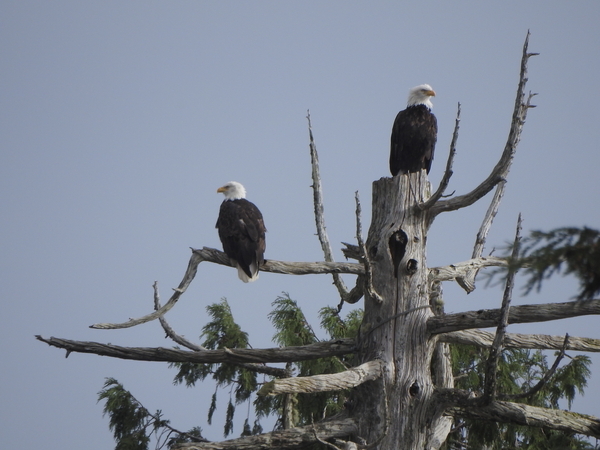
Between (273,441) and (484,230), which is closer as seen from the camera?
(273,441)

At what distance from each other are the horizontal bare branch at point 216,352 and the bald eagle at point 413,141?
337 cm

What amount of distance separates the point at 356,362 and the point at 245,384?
104 inches

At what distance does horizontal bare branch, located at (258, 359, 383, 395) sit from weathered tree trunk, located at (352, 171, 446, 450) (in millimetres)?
177

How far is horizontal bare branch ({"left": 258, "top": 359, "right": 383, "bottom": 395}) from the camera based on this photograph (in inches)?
165

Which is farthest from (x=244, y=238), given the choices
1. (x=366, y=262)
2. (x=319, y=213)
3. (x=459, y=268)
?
(x=366, y=262)

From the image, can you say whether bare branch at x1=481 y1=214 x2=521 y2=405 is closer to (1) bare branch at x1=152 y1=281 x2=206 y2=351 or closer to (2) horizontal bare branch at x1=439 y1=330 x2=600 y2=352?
(2) horizontal bare branch at x1=439 y1=330 x2=600 y2=352

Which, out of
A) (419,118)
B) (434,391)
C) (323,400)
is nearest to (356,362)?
(434,391)

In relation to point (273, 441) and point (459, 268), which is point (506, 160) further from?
point (273, 441)

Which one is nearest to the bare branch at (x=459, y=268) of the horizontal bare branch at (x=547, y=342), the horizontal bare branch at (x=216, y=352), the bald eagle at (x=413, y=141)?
the horizontal bare branch at (x=547, y=342)

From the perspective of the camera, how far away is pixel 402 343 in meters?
5.34

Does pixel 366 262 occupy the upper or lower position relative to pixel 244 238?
lower

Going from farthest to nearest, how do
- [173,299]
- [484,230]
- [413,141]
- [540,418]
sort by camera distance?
1. [413,141]
2. [484,230]
3. [173,299]
4. [540,418]

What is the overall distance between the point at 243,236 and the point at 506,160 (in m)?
2.68

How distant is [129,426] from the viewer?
790 cm
